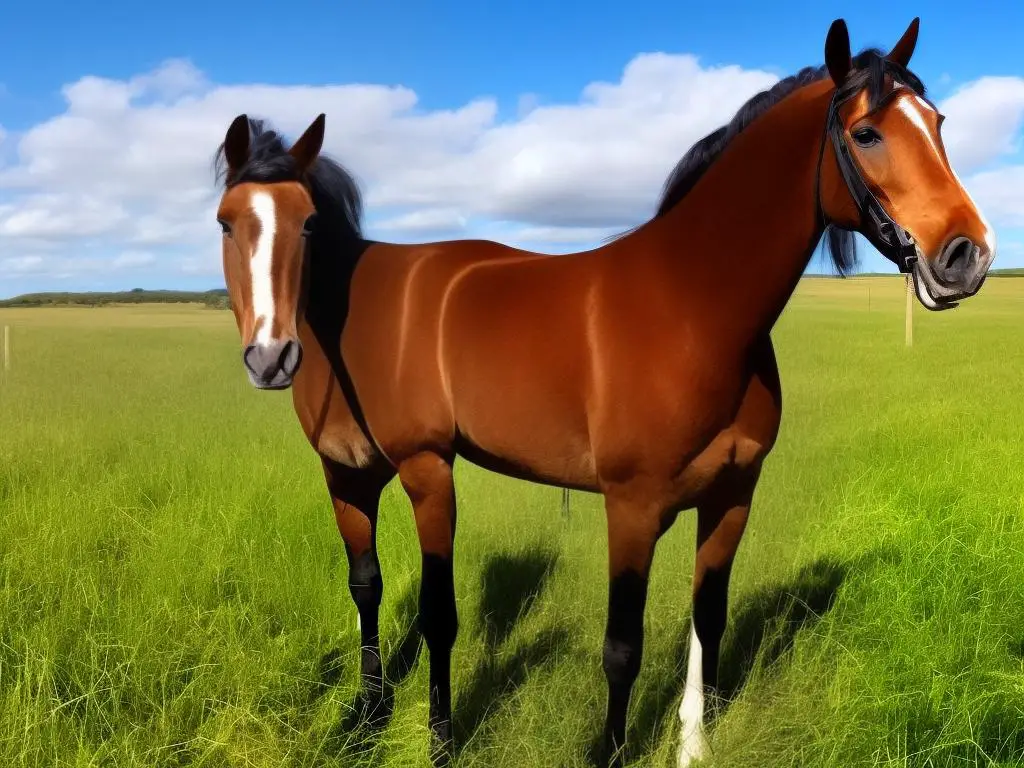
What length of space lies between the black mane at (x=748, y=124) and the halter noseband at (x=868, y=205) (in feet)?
0.21

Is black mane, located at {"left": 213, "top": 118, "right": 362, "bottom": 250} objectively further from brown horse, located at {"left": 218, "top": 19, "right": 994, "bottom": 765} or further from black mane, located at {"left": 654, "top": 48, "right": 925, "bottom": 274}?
black mane, located at {"left": 654, "top": 48, "right": 925, "bottom": 274}

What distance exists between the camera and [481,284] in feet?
9.18

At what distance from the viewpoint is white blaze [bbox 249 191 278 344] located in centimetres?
231

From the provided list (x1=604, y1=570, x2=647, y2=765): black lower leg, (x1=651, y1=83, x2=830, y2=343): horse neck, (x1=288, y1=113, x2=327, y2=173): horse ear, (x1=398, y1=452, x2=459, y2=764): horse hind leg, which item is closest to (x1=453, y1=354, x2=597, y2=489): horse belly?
(x1=398, y1=452, x2=459, y2=764): horse hind leg

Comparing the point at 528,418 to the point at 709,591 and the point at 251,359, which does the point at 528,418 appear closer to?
the point at 251,359

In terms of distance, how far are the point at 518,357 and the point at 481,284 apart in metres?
0.43

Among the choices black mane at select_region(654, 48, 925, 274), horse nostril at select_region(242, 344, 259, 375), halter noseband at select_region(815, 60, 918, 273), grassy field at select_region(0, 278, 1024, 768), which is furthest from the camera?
grassy field at select_region(0, 278, 1024, 768)

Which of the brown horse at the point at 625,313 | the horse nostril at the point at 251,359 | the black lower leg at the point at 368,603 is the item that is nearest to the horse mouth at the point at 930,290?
the brown horse at the point at 625,313

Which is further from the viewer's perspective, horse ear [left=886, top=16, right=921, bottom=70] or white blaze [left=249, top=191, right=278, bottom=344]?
white blaze [left=249, top=191, right=278, bottom=344]

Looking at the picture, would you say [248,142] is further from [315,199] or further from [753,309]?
[753,309]

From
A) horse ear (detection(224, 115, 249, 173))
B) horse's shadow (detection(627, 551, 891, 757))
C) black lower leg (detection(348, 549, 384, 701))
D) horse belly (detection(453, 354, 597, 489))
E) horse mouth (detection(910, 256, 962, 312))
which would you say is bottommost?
horse's shadow (detection(627, 551, 891, 757))

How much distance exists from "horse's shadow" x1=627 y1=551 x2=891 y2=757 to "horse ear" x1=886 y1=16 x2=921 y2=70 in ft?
8.83

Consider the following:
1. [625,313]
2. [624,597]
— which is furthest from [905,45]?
[624,597]

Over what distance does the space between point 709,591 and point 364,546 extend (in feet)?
5.71
